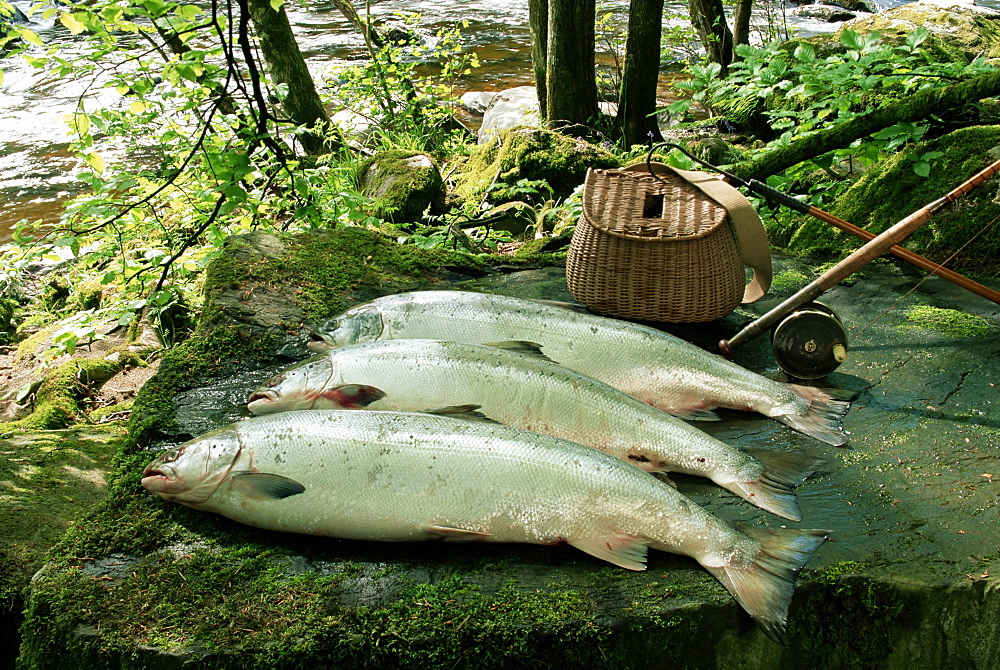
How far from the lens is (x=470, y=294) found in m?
4.26

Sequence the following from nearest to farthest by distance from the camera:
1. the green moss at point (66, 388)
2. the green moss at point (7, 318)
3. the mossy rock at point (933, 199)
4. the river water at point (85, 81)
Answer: the mossy rock at point (933, 199) < the green moss at point (66, 388) < the green moss at point (7, 318) < the river water at point (85, 81)

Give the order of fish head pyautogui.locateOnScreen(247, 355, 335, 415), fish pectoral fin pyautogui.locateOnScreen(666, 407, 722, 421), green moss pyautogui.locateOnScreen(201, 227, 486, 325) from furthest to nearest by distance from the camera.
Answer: green moss pyautogui.locateOnScreen(201, 227, 486, 325)
fish pectoral fin pyautogui.locateOnScreen(666, 407, 722, 421)
fish head pyautogui.locateOnScreen(247, 355, 335, 415)


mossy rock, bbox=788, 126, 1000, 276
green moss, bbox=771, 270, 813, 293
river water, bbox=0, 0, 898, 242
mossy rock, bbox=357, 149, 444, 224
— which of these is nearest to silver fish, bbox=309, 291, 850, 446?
green moss, bbox=771, 270, 813, 293

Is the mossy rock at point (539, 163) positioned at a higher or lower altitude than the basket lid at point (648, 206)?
lower

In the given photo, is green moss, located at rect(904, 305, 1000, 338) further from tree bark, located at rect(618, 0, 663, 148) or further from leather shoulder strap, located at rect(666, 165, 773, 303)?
tree bark, located at rect(618, 0, 663, 148)

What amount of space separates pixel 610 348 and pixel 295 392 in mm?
1561

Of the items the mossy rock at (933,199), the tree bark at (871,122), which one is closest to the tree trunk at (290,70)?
the tree bark at (871,122)

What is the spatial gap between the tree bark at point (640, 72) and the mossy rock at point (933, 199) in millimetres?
3764

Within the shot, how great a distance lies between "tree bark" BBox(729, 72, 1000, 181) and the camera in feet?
17.6

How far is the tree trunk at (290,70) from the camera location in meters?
10.2

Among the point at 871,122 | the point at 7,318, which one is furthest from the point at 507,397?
the point at 7,318

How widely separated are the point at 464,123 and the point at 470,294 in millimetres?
10239

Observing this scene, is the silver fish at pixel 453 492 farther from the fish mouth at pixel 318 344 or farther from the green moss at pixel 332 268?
the green moss at pixel 332 268

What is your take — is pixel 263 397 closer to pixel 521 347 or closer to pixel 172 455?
pixel 172 455
